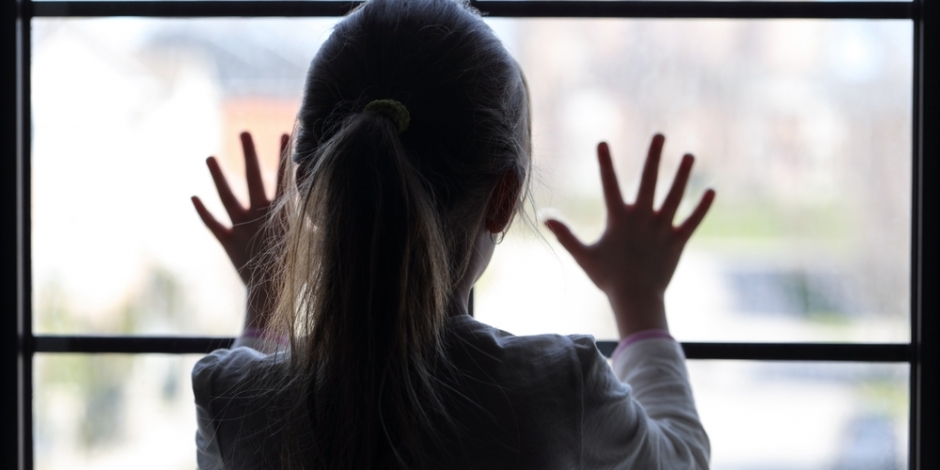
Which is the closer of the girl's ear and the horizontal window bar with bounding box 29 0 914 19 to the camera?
the girl's ear

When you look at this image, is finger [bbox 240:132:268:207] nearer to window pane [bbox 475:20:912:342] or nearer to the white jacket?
the white jacket

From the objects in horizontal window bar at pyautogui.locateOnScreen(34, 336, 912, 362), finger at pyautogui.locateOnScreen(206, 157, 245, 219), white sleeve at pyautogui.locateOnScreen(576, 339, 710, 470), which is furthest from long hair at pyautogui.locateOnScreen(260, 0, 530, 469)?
horizontal window bar at pyautogui.locateOnScreen(34, 336, 912, 362)

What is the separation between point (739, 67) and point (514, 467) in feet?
2.16

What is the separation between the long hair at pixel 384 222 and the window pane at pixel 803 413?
50 centimetres

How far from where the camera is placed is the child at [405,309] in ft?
2.13

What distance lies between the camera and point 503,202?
0.73 m

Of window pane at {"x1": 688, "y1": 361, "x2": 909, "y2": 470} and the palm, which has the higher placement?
the palm

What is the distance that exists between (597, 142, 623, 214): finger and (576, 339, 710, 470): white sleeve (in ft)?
0.60

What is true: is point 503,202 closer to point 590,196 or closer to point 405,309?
point 405,309

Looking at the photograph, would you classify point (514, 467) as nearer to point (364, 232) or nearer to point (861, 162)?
point (364, 232)

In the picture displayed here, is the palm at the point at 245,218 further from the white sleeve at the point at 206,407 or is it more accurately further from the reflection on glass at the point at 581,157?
the white sleeve at the point at 206,407

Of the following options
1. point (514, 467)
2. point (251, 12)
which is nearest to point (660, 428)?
point (514, 467)

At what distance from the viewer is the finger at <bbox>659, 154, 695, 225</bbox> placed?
2.80 feet

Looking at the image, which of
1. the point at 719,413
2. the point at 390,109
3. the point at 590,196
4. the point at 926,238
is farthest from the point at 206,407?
the point at 926,238
